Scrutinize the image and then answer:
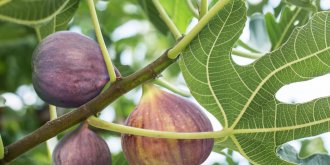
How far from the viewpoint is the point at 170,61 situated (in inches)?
49.6

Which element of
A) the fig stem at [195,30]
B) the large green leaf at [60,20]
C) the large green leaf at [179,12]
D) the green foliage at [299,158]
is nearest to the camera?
the fig stem at [195,30]

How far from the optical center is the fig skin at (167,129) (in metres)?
1.23

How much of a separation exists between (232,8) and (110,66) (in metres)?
0.30

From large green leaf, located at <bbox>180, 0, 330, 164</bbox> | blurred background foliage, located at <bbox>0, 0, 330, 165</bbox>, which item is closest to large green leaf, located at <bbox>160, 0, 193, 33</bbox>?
blurred background foliage, located at <bbox>0, 0, 330, 165</bbox>

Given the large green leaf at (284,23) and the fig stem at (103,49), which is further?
the large green leaf at (284,23)

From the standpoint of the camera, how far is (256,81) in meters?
1.22

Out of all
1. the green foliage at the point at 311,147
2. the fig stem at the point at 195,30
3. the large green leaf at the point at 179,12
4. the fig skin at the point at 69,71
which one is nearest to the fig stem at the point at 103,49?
the fig skin at the point at 69,71

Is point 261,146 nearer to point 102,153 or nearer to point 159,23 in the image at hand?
point 102,153

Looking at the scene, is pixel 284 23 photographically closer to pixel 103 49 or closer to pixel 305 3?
pixel 305 3

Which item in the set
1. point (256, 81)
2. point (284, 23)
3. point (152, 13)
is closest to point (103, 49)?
point (256, 81)

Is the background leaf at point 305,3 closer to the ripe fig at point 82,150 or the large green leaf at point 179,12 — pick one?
the large green leaf at point 179,12

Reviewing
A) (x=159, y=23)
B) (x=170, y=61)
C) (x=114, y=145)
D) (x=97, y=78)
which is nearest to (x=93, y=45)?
(x=97, y=78)

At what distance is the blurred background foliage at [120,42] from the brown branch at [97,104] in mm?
360

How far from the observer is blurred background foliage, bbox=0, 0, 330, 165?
6.14 feet
